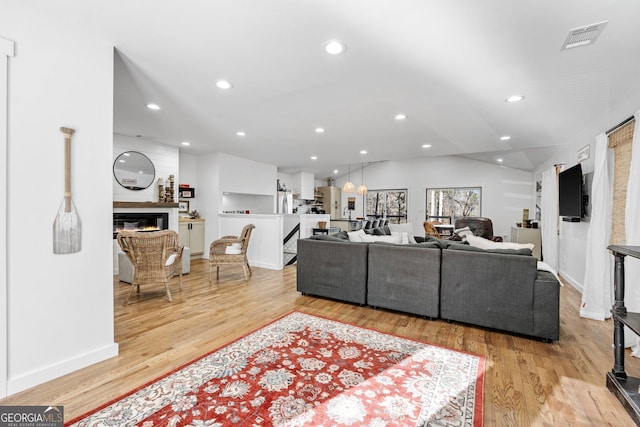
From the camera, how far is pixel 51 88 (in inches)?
77.9

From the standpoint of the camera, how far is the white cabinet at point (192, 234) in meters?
6.18

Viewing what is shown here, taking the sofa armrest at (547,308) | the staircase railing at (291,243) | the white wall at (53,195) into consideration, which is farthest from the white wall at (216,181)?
the sofa armrest at (547,308)

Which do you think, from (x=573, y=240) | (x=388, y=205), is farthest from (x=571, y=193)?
(x=388, y=205)

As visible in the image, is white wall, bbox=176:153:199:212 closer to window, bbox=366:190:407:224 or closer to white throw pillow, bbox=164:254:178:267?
white throw pillow, bbox=164:254:178:267

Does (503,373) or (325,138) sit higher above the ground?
(325,138)

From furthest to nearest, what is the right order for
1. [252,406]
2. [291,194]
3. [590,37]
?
[291,194], [590,37], [252,406]

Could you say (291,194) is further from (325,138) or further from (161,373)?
(161,373)

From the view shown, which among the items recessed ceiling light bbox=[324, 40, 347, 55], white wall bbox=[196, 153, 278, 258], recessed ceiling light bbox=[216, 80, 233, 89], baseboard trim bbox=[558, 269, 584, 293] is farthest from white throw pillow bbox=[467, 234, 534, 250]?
white wall bbox=[196, 153, 278, 258]

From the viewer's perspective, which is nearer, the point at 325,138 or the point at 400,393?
the point at 400,393

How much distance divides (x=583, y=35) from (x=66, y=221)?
385 centimetres

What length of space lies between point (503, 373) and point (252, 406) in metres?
1.82

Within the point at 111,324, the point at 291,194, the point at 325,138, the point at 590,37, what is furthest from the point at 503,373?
the point at 291,194

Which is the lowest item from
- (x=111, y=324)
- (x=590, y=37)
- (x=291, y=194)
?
(x=111, y=324)

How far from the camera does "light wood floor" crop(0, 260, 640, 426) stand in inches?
69.2
